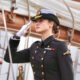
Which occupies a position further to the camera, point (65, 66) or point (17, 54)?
point (17, 54)

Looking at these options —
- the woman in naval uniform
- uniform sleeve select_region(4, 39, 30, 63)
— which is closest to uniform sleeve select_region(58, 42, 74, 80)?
the woman in naval uniform

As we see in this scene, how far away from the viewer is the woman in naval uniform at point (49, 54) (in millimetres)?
687

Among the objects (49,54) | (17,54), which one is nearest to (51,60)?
(49,54)

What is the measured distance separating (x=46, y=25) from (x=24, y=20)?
668 mm

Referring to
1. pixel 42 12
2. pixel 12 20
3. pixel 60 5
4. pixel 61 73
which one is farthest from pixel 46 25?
pixel 60 5

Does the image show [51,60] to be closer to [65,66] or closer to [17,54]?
[65,66]

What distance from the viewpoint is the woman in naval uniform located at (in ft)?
2.25

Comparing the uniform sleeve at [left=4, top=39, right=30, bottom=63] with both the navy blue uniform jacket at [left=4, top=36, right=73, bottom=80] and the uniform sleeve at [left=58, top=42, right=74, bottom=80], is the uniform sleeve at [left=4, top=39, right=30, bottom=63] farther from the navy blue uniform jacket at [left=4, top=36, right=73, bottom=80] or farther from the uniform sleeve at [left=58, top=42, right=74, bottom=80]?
the uniform sleeve at [left=58, top=42, right=74, bottom=80]

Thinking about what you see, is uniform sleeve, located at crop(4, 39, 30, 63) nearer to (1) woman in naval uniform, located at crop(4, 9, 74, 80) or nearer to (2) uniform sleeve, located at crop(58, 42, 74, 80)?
(1) woman in naval uniform, located at crop(4, 9, 74, 80)

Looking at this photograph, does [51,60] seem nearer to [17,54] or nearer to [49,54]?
[49,54]

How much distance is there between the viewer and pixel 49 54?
73cm

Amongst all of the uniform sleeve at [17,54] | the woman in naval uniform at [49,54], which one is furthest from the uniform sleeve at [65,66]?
the uniform sleeve at [17,54]

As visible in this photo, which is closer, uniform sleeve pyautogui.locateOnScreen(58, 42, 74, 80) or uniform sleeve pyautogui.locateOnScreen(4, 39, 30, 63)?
uniform sleeve pyautogui.locateOnScreen(58, 42, 74, 80)

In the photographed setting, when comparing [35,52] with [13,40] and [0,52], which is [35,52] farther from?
[0,52]
